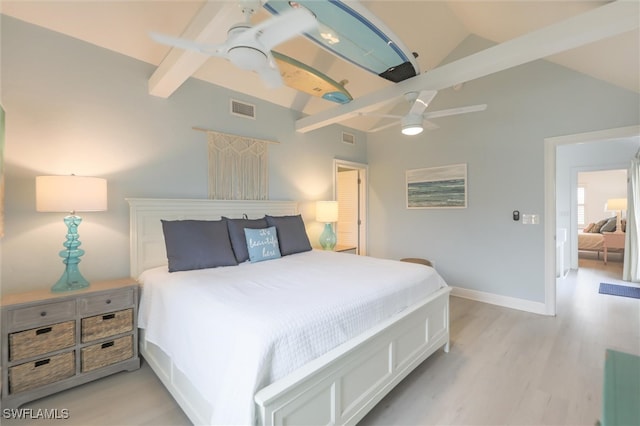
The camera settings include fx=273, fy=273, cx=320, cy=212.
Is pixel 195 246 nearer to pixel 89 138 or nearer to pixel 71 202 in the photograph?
pixel 71 202

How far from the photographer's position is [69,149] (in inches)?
92.2

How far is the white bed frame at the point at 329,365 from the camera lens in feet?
4.05

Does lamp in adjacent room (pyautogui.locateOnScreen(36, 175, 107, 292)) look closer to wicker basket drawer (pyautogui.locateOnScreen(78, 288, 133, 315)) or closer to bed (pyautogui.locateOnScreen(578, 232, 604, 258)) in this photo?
wicker basket drawer (pyautogui.locateOnScreen(78, 288, 133, 315))

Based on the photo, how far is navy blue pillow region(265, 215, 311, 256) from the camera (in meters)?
3.15

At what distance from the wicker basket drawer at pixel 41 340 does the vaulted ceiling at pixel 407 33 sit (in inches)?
82.2

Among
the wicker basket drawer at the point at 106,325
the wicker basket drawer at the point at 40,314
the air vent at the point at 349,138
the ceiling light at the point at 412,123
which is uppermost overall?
the air vent at the point at 349,138

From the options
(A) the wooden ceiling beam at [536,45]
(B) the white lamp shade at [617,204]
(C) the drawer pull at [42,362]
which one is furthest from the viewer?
(B) the white lamp shade at [617,204]

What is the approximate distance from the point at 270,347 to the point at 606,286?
5.89 metres

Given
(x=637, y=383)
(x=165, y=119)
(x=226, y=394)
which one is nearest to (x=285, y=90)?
(x=165, y=119)

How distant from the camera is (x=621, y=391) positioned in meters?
0.76

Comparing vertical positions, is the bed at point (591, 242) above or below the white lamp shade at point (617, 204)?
below

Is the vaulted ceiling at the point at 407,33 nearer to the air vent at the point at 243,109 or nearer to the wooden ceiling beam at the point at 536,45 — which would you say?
the wooden ceiling beam at the point at 536,45

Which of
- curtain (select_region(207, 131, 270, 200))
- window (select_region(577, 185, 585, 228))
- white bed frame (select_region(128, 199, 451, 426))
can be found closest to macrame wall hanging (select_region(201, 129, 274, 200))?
curtain (select_region(207, 131, 270, 200))

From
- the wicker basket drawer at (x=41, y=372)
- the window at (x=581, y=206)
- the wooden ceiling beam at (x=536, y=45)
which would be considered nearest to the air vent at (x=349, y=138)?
the wooden ceiling beam at (x=536, y=45)
